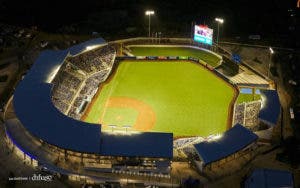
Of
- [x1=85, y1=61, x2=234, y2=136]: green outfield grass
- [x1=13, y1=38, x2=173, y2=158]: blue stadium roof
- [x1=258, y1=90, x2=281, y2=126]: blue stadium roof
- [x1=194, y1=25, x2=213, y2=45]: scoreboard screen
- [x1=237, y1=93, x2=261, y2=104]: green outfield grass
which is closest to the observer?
[x1=13, y1=38, x2=173, y2=158]: blue stadium roof

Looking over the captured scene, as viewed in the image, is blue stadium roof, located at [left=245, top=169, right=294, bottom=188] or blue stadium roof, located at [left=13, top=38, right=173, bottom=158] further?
blue stadium roof, located at [left=13, top=38, right=173, bottom=158]

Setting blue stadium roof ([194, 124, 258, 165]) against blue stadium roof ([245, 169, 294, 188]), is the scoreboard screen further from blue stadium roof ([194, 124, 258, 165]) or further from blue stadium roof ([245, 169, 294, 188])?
blue stadium roof ([245, 169, 294, 188])

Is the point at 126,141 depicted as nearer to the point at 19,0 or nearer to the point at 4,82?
the point at 4,82

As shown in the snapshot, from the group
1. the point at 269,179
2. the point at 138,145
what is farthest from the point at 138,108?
the point at 269,179

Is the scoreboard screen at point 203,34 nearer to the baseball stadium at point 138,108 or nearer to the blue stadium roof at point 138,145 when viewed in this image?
the baseball stadium at point 138,108

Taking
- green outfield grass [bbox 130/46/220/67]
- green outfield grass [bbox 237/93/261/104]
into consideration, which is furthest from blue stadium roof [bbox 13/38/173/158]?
green outfield grass [bbox 130/46/220/67]

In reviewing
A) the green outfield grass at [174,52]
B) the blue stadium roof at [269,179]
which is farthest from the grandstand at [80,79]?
the blue stadium roof at [269,179]
